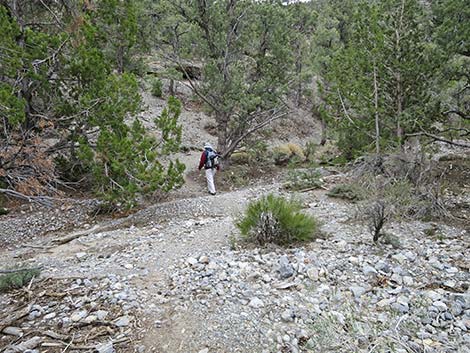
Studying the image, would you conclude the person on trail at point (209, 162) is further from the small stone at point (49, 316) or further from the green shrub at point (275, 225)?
the small stone at point (49, 316)

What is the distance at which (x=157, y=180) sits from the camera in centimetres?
827

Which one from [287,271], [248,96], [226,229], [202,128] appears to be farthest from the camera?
[202,128]

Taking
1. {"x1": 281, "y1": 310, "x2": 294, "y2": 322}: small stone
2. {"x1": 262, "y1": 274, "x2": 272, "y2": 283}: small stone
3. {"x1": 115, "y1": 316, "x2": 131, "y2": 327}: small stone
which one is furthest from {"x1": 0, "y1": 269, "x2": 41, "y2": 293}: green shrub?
{"x1": 281, "y1": 310, "x2": 294, "y2": 322}: small stone

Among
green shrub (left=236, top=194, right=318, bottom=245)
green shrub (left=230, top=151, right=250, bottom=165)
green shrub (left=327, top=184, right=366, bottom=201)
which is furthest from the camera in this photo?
green shrub (left=230, top=151, right=250, bottom=165)

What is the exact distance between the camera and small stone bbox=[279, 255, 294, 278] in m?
4.61

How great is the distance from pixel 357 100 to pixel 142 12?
1051cm

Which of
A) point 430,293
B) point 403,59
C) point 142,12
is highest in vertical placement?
point 142,12

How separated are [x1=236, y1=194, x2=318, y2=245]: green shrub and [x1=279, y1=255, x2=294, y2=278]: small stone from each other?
84 cm

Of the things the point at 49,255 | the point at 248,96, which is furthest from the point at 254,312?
the point at 248,96

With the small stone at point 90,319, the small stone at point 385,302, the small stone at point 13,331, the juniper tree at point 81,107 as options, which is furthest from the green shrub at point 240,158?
the small stone at point 13,331

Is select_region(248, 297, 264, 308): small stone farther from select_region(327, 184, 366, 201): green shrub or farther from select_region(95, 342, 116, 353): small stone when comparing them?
select_region(327, 184, 366, 201): green shrub

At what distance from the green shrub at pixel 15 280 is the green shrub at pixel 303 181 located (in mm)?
7195

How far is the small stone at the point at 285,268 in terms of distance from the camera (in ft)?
15.1

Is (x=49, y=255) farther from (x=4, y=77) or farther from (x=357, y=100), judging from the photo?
(x=357, y=100)
